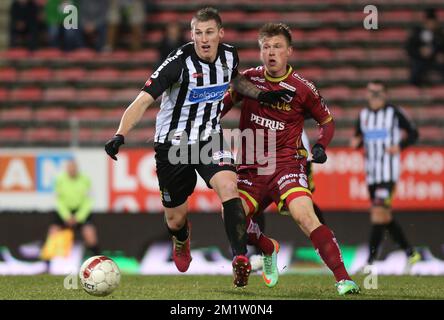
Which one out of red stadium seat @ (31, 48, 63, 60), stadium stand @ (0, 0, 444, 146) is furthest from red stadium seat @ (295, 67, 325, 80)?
red stadium seat @ (31, 48, 63, 60)

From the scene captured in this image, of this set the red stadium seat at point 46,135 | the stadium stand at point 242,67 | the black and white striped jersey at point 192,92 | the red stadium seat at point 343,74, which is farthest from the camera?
the red stadium seat at point 343,74

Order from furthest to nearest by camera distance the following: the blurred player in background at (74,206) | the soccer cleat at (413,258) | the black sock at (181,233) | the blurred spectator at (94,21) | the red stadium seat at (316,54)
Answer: the blurred spectator at (94,21)
the red stadium seat at (316,54)
the blurred player in background at (74,206)
the soccer cleat at (413,258)
the black sock at (181,233)

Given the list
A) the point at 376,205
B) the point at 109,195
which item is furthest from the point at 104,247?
the point at 376,205

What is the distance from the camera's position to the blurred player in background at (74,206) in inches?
474

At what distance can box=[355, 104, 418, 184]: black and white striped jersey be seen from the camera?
11391 millimetres

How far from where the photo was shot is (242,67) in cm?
1510

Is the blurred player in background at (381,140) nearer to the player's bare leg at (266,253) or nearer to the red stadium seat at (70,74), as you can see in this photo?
the player's bare leg at (266,253)

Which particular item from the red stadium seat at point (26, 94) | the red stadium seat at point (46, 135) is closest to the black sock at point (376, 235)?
the red stadium seat at point (46, 135)

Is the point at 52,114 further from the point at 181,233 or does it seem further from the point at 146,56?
the point at 181,233

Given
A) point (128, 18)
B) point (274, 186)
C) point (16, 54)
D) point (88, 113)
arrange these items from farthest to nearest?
point (128, 18)
point (16, 54)
point (88, 113)
point (274, 186)

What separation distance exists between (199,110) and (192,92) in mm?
151

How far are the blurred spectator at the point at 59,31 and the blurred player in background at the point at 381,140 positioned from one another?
6570 millimetres

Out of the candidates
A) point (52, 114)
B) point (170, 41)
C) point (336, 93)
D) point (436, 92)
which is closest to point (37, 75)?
point (52, 114)

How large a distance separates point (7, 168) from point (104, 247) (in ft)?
6.73
